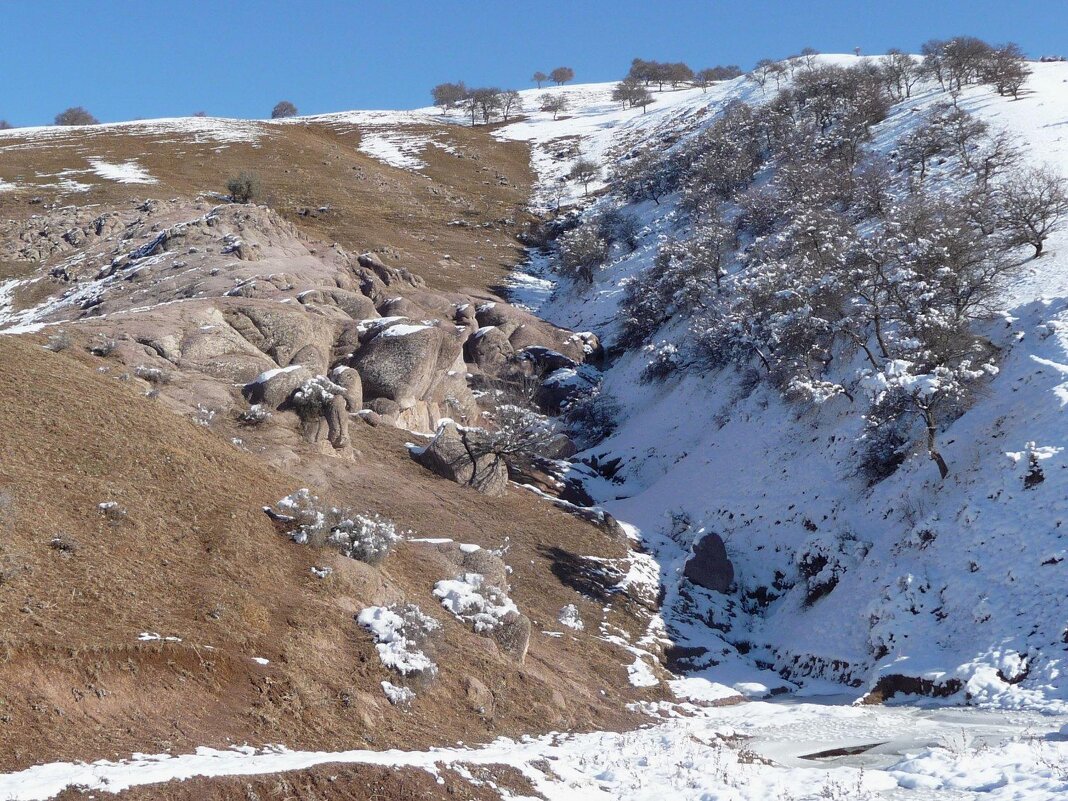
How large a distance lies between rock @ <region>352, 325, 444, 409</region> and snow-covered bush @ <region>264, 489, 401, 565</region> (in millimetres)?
12667

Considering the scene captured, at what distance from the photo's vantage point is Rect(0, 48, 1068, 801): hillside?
9.64 metres

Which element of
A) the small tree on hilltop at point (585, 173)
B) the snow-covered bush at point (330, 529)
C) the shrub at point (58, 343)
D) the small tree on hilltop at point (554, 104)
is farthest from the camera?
the small tree on hilltop at point (554, 104)

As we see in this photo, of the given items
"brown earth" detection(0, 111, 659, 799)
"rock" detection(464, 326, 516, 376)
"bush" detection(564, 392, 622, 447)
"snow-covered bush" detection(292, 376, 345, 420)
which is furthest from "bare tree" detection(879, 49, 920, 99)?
"snow-covered bush" detection(292, 376, 345, 420)

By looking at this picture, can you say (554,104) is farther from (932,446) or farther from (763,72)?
(932,446)

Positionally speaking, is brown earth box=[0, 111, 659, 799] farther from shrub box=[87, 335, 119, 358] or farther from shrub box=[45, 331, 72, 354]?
shrub box=[45, 331, 72, 354]

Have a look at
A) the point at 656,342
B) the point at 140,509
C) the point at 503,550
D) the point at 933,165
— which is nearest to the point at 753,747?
the point at 503,550

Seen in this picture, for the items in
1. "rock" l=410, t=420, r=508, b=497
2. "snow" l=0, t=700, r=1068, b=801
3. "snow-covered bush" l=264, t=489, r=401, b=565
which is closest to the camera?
"snow" l=0, t=700, r=1068, b=801

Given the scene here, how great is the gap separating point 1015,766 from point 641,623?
36.4 feet

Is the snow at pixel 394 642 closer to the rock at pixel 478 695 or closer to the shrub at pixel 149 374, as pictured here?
the rock at pixel 478 695

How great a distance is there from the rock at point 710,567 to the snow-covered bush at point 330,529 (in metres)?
11.4

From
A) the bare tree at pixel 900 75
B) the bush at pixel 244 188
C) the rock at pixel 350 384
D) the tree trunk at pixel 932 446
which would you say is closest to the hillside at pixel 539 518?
the rock at pixel 350 384

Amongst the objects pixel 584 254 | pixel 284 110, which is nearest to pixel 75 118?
pixel 284 110

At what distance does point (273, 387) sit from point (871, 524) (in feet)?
58.7

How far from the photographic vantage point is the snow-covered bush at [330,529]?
14117 mm
